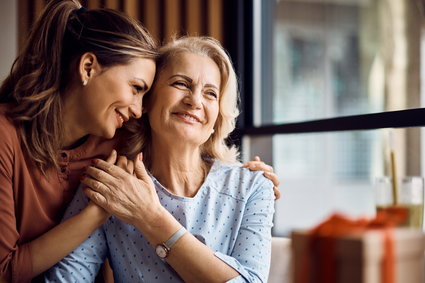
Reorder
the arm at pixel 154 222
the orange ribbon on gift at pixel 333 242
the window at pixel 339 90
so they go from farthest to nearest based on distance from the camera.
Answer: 1. the window at pixel 339 90
2. the arm at pixel 154 222
3. the orange ribbon on gift at pixel 333 242

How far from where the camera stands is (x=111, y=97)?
179cm

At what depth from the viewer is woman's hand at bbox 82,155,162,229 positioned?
1.63m

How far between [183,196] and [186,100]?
0.32 m

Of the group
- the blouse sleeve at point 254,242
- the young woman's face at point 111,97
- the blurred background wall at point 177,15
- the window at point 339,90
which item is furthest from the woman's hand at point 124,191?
the window at point 339,90

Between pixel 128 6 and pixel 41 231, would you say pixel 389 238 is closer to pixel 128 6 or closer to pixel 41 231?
pixel 41 231

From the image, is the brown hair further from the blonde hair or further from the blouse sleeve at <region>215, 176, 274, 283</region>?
the blouse sleeve at <region>215, 176, 274, 283</region>

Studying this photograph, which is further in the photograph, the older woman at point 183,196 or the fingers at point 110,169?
the fingers at point 110,169

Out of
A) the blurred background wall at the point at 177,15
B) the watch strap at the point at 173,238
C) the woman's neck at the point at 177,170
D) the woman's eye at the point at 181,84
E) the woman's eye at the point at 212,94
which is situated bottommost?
the watch strap at the point at 173,238

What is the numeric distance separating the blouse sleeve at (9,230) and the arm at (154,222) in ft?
0.75

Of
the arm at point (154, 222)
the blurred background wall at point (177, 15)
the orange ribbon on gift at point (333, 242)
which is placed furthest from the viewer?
the blurred background wall at point (177, 15)

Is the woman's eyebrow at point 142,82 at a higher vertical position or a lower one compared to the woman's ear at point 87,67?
lower

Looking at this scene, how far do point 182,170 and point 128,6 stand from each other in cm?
200

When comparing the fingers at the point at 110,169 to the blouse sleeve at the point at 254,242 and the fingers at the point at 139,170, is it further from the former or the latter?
the blouse sleeve at the point at 254,242

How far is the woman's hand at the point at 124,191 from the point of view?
1.63 meters
